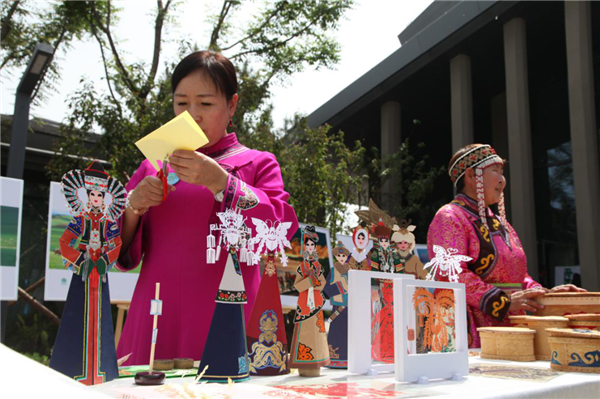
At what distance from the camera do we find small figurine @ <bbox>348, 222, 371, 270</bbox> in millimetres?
1578

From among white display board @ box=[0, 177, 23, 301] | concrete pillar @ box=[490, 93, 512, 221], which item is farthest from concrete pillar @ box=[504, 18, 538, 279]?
white display board @ box=[0, 177, 23, 301]

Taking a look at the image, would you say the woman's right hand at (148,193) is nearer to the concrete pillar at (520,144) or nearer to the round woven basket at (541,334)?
the round woven basket at (541,334)

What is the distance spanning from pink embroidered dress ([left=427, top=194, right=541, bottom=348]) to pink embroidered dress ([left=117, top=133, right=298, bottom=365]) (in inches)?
40.0

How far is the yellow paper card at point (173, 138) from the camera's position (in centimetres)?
115

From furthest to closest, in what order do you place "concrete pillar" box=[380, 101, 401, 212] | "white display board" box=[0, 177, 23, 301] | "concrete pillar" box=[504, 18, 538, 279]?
1. "concrete pillar" box=[380, 101, 401, 212]
2. "concrete pillar" box=[504, 18, 538, 279]
3. "white display board" box=[0, 177, 23, 301]

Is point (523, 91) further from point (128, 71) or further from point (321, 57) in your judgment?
point (128, 71)

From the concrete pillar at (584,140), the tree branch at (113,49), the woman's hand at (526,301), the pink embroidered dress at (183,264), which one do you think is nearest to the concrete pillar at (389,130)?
the concrete pillar at (584,140)

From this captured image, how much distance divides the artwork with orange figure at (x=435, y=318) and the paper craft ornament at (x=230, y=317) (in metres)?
0.50

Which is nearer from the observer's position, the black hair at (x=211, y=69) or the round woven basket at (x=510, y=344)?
the black hair at (x=211, y=69)

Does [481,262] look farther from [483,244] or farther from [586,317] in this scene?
[586,317]

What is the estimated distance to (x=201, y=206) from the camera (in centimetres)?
153

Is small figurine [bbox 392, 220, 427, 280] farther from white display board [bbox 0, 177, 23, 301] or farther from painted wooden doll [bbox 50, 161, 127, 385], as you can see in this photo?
white display board [bbox 0, 177, 23, 301]

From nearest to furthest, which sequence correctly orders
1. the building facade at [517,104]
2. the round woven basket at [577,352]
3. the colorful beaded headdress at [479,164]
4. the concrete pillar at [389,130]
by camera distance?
the round woven basket at [577,352] < the colorful beaded headdress at [479,164] < the building facade at [517,104] < the concrete pillar at [389,130]

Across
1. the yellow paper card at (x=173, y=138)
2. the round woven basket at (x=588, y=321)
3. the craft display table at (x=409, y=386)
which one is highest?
the yellow paper card at (x=173, y=138)
